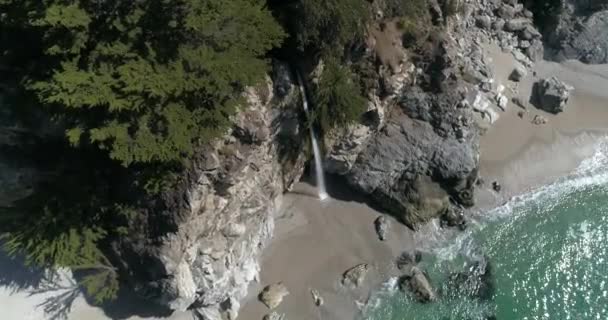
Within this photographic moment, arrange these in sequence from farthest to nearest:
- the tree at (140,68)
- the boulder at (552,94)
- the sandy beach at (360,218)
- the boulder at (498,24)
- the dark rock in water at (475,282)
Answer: the boulder at (498,24), the boulder at (552,94), the dark rock in water at (475,282), the sandy beach at (360,218), the tree at (140,68)

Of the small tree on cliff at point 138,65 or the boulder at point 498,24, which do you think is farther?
the boulder at point 498,24

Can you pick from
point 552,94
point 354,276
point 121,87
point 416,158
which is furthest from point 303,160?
point 552,94

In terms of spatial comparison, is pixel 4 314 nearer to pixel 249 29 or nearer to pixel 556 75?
pixel 249 29

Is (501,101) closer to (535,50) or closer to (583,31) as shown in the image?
(535,50)

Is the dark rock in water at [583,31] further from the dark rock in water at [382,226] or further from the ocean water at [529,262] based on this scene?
the dark rock in water at [382,226]

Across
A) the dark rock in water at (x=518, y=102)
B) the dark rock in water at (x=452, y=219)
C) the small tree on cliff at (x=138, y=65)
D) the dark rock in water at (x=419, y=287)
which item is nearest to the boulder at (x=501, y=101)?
the dark rock in water at (x=518, y=102)

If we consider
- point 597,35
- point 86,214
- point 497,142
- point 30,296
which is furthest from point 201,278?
point 597,35

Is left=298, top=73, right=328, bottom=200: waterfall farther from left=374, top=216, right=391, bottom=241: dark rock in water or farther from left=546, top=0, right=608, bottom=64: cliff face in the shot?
left=546, top=0, right=608, bottom=64: cliff face
